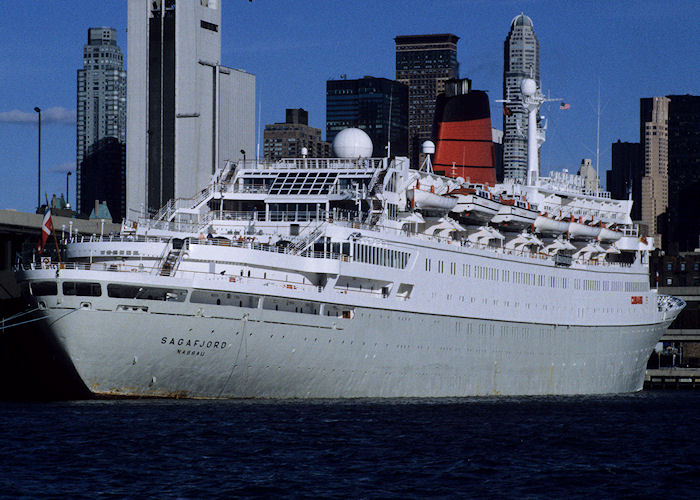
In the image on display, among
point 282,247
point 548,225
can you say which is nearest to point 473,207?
point 548,225

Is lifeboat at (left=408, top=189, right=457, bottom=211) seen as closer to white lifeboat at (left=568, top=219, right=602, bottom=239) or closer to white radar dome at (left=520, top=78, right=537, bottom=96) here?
white lifeboat at (left=568, top=219, right=602, bottom=239)

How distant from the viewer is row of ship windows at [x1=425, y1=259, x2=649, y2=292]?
6169 centimetres

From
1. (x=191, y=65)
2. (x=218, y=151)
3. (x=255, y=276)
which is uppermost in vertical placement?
(x=191, y=65)

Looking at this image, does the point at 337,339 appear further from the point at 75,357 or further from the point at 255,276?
the point at 75,357

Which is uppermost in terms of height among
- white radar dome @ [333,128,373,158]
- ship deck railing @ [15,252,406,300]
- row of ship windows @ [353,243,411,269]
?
white radar dome @ [333,128,373,158]

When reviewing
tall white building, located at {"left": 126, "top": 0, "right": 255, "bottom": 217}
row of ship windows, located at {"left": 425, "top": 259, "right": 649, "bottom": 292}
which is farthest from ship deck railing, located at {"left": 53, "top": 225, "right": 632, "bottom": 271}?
tall white building, located at {"left": 126, "top": 0, "right": 255, "bottom": 217}

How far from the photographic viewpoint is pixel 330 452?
130ft

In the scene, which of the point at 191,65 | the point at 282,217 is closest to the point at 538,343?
the point at 282,217

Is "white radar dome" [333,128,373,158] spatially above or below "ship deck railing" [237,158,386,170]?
above

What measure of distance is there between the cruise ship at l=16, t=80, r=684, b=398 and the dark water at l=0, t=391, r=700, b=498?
1984 mm

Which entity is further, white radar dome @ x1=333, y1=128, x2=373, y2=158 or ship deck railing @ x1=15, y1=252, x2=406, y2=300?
white radar dome @ x1=333, y1=128, x2=373, y2=158

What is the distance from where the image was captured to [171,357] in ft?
161

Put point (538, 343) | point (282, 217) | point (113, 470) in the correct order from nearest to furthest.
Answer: point (113, 470)
point (282, 217)
point (538, 343)

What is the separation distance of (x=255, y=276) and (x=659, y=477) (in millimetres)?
19945
